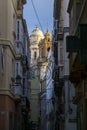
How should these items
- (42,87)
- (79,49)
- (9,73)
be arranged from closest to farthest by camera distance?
(79,49) → (9,73) → (42,87)

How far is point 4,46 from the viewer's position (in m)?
31.9

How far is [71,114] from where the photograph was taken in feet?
134

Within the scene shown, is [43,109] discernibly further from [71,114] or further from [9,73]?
[9,73]

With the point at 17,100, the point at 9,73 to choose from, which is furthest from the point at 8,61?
the point at 17,100

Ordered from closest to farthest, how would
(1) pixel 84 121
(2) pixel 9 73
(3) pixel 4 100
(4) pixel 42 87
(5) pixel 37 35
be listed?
(1) pixel 84 121 → (3) pixel 4 100 → (2) pixel 9 73 → (4) pixel 42 87 → (5) pixel 37 35

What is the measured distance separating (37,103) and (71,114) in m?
79.3

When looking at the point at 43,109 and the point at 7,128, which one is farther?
the point at 43,109

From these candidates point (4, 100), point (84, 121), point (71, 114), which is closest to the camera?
point (84, 121)

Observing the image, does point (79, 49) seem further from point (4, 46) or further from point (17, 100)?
point (17, 100)

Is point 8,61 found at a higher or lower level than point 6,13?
lower

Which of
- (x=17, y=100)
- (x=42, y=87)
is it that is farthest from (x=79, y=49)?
(x=42, y=87)

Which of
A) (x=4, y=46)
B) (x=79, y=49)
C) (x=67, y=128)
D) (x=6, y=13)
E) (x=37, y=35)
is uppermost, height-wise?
(x=37, y=35)

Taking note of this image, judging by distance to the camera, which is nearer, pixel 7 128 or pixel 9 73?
pixel 7 128

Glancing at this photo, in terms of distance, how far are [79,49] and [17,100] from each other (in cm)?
2129
